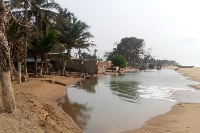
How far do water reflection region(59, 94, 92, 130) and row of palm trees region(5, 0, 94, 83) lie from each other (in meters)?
5.01

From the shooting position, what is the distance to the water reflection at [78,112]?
36.3 feet

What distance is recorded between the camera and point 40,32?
23.3m

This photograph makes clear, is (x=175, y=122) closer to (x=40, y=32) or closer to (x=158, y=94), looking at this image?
(x=158, y=94)

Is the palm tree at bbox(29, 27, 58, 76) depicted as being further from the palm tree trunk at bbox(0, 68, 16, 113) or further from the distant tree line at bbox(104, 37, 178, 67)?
the distant tree line at bbox(104, 37, 178, 67)

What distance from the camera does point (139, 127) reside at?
34.9ft

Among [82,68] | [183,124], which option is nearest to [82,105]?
[183,124]

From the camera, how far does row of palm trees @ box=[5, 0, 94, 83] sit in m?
15.7

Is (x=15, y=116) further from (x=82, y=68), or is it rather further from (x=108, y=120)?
(x=82, y=68)

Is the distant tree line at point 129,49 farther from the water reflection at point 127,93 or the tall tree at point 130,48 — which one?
the water reflection at point 127,93

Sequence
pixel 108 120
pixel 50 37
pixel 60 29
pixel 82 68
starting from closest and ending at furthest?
pixel 108 120 → pixel 50 37 → pixel 60 29 → pixel 82 68

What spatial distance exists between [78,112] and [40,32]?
12905 mm

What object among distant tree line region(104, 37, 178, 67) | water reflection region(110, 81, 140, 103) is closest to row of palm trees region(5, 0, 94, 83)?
water reflection region(110, 81, 140, 103)

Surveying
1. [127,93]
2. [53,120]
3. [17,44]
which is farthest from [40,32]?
[53,120]

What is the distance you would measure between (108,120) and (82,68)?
95.7 feet
